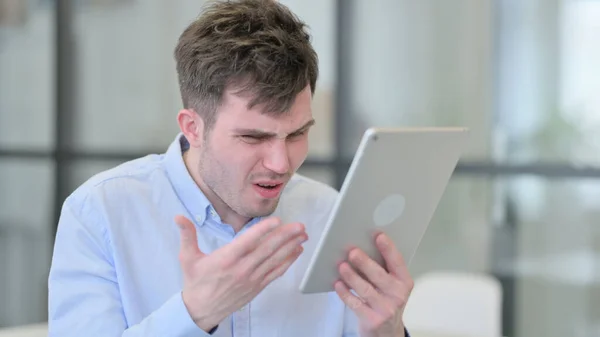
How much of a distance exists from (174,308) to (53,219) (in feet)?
12.9

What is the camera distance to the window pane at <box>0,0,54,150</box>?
200 inches

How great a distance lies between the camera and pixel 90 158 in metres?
5.02

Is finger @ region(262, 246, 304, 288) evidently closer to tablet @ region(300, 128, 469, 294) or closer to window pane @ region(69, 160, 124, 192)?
tablet @ region(300, 128, 469, 294)

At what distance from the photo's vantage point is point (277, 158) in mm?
1530

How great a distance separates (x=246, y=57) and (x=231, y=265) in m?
0.42

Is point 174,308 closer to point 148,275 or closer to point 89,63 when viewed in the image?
point 148,275

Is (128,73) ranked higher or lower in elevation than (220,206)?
lower

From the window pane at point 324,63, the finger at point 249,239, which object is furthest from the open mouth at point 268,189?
the window pane at point 324,63

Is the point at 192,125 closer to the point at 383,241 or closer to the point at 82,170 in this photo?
the point at 383,241

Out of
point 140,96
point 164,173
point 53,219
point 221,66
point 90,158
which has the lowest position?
point 53,219

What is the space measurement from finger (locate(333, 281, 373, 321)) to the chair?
156 centimetres

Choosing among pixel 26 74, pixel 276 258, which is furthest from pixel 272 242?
pixel 26 74

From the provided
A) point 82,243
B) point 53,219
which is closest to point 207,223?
point 82,243

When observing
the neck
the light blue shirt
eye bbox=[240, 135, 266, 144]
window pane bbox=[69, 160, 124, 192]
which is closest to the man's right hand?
the light blue shirt
